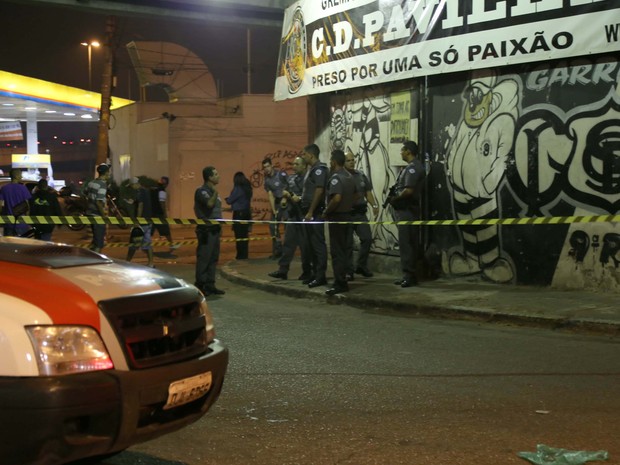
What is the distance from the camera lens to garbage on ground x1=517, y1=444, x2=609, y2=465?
4.43m

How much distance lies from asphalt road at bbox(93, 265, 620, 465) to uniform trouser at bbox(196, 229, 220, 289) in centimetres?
223

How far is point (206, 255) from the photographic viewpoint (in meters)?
10.9

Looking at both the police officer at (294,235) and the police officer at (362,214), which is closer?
the police officer at (362,214)

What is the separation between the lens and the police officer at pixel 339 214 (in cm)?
1055

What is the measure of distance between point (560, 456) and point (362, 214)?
7.41 metres

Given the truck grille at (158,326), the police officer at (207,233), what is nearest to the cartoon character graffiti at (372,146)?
the police officer at (207,233)

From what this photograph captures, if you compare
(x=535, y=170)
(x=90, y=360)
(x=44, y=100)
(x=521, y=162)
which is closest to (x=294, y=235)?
(x=521, y=162)

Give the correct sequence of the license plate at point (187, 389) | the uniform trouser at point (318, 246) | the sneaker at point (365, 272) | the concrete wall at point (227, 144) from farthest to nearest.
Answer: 1. the concrete wall at point (227, 144)
2. the sneaker at point (365, 272)
3. the uniform trouser at point (318, 246)
4. the license plate at point (187, 389)

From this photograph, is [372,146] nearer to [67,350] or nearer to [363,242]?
[363,242]

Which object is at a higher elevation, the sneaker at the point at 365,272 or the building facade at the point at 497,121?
the building facade at the point at 497,121

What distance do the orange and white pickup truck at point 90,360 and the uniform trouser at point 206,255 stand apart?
6.92 metres

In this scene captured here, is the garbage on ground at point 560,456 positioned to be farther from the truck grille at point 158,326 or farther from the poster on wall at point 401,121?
the poster on wall at point 401,121

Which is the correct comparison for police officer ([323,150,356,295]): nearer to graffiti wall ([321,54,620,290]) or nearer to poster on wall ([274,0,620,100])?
graffiti wall ([321,54,620,290])

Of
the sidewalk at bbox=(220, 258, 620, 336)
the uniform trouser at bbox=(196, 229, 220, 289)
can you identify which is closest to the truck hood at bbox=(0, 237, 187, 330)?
the sidewalk at bbox=(220, 258, 620, 336)
